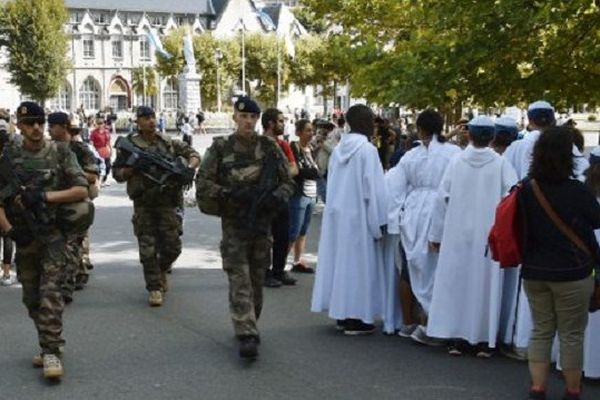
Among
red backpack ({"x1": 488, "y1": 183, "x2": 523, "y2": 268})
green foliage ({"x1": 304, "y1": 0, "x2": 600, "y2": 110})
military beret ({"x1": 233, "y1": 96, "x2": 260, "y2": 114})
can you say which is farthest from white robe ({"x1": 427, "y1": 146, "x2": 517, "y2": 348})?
green foliage ({"x1": 304, "y1": 0, "x2": 600, "y2": 110})

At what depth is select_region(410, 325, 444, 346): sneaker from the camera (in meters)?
7.57

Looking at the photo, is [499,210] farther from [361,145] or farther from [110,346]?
[110,346]

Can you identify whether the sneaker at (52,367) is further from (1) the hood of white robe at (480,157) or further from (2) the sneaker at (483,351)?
(1) the hood of white robe at (480,157)

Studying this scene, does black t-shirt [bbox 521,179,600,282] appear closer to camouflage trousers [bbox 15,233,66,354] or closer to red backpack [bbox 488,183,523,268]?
red backpack [bbox 488,183,523,268]

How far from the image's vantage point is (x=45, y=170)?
668 cm

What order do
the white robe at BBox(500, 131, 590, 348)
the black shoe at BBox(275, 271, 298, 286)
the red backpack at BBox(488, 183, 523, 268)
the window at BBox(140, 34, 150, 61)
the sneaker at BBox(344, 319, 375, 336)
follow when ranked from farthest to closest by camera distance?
the window at BBox(140, 34, 150, 61) → the black shoe at BBox(275, 271, 298, 286) → the sneaker at BBox(344, 319, 375, 336) → the white robe at BBox(500, 131, 590, 348) → the red backpack at BBox(488, 183, 523, 268)

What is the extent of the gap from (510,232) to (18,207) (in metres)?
3.44

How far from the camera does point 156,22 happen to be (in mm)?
107562

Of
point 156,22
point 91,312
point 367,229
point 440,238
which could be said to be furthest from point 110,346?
point 156,22

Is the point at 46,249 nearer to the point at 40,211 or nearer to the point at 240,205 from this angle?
the point at 40,211

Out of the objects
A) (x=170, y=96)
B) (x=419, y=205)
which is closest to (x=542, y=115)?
(x=419, y=205)

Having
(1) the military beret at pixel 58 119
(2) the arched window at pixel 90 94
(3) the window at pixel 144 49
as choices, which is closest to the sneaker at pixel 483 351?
(1) the military beret at pixel 58 119

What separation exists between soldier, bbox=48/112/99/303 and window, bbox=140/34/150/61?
9605cm

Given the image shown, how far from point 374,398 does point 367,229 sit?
2.05 m
